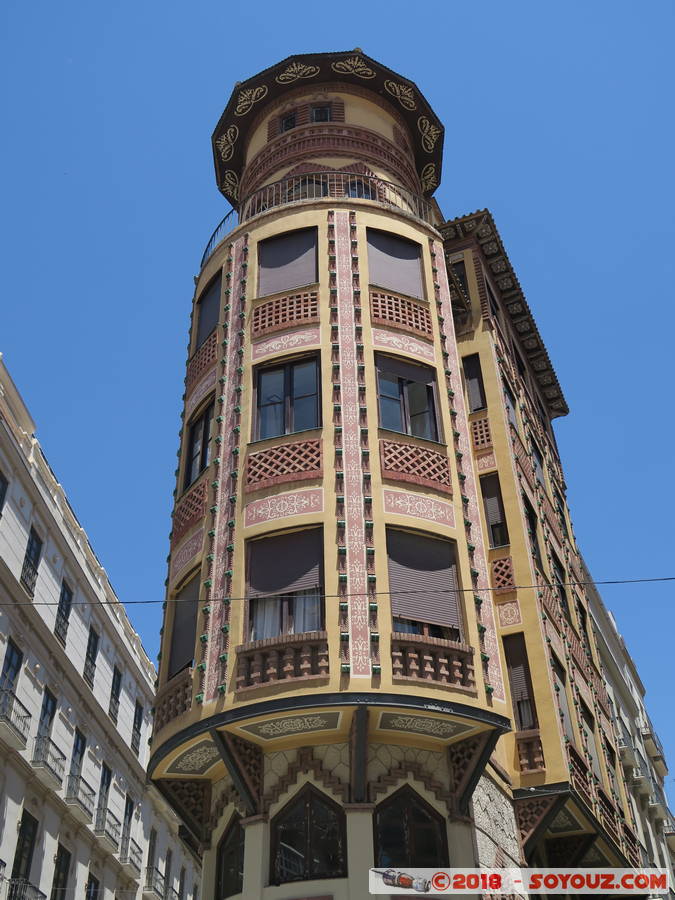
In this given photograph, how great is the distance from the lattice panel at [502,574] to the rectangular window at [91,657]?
674 inches

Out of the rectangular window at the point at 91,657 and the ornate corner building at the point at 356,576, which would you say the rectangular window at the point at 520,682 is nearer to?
the ornate corner building at the point at 356,576

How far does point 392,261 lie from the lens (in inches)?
A: 850

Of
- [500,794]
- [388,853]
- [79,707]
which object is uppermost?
[79,707]

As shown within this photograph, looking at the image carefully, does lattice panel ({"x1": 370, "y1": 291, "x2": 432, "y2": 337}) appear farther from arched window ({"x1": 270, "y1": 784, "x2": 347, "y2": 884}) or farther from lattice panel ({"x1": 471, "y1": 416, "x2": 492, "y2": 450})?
arched window ({"x1": 270, "y1": 784, "x2": 347, "y2": 884})

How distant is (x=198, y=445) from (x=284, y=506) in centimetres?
396

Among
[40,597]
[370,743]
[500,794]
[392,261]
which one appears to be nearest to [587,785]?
[500,794]

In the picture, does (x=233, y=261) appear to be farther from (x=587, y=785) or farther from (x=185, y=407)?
(x=587, y=785)

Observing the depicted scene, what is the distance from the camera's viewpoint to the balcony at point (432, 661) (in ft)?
49.8

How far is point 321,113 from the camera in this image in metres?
→ 26.5

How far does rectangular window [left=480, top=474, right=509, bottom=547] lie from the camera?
2202 cm

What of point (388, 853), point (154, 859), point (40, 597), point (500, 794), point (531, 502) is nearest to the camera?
point (388, 853)

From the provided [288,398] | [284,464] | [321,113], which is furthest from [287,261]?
[321,113]

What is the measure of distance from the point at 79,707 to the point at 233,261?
17233 millimetres

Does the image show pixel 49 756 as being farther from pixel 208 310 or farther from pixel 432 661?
pixel 432 661
